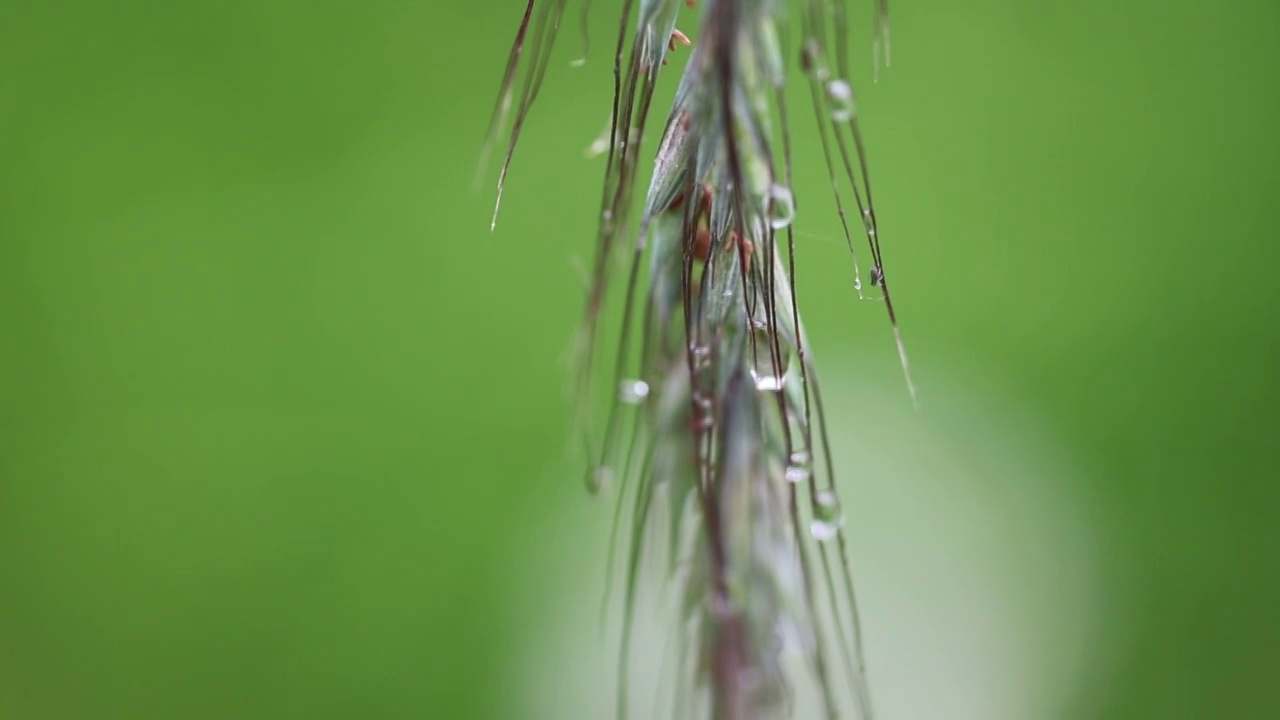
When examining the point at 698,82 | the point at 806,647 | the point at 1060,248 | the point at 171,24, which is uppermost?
the point at 171,24

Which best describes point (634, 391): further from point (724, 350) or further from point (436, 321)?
point (436, 321)

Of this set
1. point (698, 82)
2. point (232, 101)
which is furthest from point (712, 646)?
point (232, 101)

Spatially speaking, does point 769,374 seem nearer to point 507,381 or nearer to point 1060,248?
point 507,381

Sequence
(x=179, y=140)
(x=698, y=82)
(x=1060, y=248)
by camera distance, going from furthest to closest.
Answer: (x=1060, y=248) → (x=179, y=140) → (x=698, y=82)

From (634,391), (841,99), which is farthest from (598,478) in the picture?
(841,99)

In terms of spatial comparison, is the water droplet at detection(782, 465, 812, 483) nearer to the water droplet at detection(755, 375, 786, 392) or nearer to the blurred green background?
the water droplet at detection(755, 375, 786, 392)

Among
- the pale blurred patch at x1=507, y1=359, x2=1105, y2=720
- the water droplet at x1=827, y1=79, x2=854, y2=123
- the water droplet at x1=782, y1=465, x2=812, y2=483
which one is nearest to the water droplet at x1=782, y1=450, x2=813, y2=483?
the water droplet at x1=782, y1=465, x2=812, y2=483

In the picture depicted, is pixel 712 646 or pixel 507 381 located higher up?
A: pixel 507 381

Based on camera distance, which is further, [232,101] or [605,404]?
[605,404]

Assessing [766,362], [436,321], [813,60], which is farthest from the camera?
Result: [436,321]
